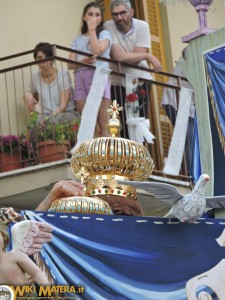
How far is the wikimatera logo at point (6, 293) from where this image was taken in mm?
7340

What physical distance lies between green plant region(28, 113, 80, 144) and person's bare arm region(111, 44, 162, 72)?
0.99m

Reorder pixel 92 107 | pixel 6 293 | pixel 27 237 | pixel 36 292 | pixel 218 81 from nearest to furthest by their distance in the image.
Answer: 1. pixel 6 293
2. pixel 36 292
3. pixel 27 237
4. pixel 218 81
5. pixel 92 107

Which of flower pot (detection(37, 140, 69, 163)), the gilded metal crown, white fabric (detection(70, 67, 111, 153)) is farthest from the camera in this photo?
flower pot (detection(37, 140, 69, 163))

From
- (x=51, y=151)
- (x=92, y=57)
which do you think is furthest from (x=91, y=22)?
(x=51, y=151)

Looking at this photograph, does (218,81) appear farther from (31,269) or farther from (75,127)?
(75,127)

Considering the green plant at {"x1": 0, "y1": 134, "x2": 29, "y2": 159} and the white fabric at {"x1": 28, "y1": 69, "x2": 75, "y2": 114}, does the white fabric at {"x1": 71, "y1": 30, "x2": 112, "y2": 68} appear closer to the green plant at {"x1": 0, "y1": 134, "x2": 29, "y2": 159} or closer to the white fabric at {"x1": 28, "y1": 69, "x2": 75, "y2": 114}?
the white fabric at {"x1": 28, "y1": 69, "x2": 75, "y2": 114}

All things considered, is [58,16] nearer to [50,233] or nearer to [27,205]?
[27,205]

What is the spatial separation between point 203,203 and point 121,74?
6552 millimetres

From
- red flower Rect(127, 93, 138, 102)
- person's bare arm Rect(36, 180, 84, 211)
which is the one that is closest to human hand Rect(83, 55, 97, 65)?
red flower Rect(127, 93, 138, 102)

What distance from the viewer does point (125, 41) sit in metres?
15.4

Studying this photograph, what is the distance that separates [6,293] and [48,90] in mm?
7953

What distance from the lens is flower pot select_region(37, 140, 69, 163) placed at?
14836mm

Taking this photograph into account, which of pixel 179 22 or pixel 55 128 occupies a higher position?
pixel 179 22

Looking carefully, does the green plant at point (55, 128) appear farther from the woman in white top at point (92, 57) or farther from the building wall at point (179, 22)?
the building wall at point (179, 22)
